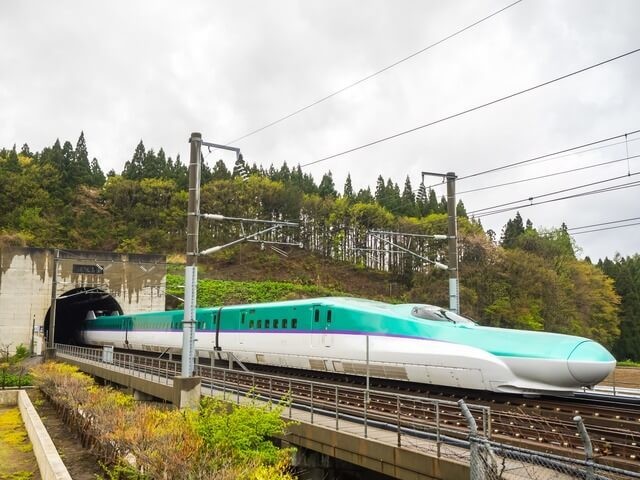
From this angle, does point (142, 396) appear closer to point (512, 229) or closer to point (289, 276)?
point (289, 276)

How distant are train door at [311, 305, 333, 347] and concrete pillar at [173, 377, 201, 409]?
4.31 m

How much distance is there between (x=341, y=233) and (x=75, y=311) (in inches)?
1555

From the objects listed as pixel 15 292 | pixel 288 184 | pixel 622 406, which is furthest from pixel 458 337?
→ pixel 288 184

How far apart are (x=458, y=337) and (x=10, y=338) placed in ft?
137

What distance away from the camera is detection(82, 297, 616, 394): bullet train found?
12.5 meters

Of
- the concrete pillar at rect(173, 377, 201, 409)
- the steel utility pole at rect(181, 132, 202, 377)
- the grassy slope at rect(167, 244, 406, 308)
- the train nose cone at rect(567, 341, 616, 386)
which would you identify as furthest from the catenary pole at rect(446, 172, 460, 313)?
the grassy slope at rect(167, 244, 406, 308)

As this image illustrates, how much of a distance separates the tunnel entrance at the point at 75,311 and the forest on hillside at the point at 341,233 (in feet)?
32.9

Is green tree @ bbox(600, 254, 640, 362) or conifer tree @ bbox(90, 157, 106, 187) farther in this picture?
conifer tree @ bbox(90, 157, 106, 187)

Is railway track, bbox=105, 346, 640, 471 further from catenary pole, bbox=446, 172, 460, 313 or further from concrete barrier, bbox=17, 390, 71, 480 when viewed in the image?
concrete barrier, bbox=17, 390, 71, 480

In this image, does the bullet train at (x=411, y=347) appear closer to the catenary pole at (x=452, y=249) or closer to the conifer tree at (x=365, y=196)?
the catenary pole at (x=452, y=249)

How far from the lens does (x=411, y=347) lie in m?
15.2

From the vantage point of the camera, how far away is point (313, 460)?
39.1 ft

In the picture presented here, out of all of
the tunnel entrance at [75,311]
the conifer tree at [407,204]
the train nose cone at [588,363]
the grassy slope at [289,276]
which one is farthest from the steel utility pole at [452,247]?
the conifer tree at [407,204]

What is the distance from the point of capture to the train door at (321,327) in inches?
731
